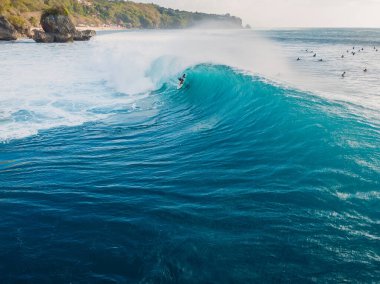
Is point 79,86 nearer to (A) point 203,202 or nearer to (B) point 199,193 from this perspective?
(B) point 199,193

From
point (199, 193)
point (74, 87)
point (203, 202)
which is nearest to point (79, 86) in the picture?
point (74, 87)

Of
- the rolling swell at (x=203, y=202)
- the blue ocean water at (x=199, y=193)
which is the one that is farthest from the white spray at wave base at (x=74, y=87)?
the rolling swell at (x=203, y=202)

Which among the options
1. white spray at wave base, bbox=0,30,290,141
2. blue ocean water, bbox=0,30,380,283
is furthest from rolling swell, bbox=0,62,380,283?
white spray at wave base, bbox=0,30,290,141

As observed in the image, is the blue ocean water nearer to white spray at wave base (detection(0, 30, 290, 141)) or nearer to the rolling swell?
the rolling swell

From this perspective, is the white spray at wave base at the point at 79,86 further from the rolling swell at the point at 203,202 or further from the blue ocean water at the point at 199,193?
the rolling swell at the point at 203,202

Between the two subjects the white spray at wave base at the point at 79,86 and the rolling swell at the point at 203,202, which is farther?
the white spray at wave base at the point at 79,86

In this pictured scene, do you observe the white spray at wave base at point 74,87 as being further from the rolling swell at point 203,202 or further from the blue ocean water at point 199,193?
the rolling swell at point 203,202
